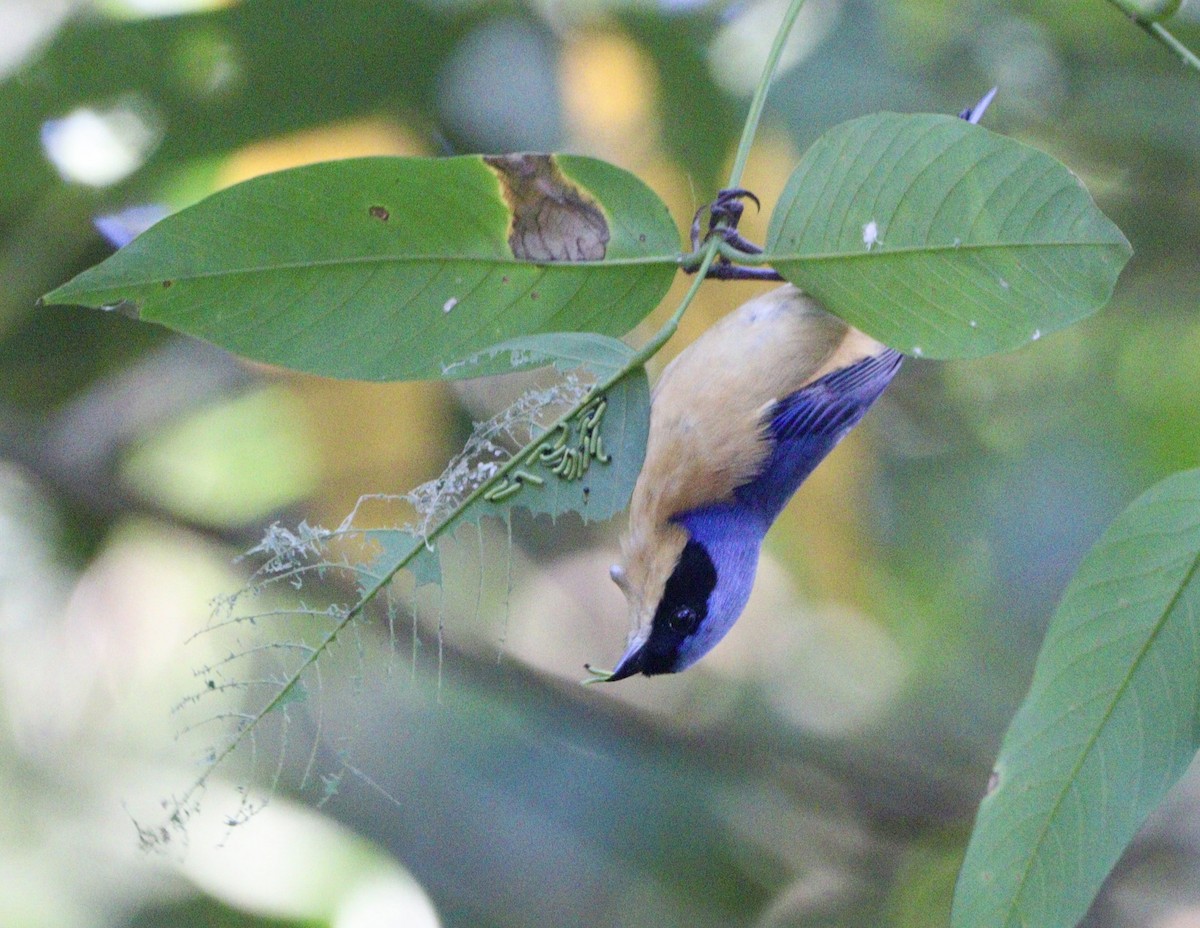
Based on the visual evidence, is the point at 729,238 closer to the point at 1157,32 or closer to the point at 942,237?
the point at 942,237

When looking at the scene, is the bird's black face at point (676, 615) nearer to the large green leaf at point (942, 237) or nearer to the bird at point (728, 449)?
the bird at point (728, 449)

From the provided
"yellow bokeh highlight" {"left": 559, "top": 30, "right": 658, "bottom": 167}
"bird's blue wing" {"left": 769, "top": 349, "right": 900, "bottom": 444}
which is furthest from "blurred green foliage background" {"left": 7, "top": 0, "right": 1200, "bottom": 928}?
"bird's blue wing" {"left": 769, "top": 349, "right": 900, "bottom": 444}

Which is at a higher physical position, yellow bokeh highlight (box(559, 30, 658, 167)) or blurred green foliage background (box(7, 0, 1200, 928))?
yellow bokeh highlight (box(559, 30, 658, 167))

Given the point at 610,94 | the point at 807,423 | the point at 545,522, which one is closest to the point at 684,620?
the point at 807,423

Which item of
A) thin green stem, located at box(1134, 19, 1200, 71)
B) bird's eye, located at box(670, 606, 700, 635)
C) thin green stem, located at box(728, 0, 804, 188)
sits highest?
thin green stem, located at box(1134, 19, 1200, 71)

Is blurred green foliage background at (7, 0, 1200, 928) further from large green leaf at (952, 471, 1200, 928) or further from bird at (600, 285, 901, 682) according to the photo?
large green leaf at (952, 471, 1200, 928)

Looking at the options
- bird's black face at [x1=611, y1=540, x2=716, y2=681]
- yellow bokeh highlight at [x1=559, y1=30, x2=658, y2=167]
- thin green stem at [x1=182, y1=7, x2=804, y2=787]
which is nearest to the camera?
thin green stem at [x1=182, y1=7, x2=804, y2=787]

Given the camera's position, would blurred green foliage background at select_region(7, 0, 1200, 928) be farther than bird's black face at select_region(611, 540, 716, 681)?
Yes
